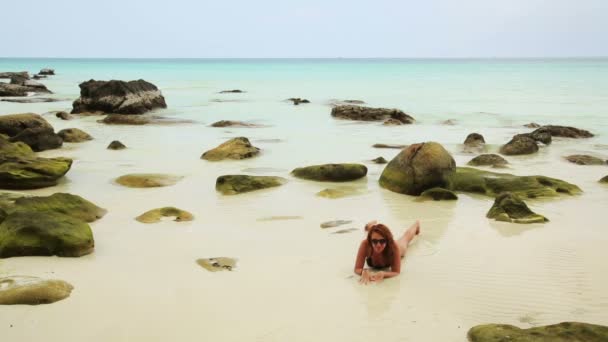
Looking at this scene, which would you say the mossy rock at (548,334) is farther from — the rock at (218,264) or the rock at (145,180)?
the rock at (145,180)

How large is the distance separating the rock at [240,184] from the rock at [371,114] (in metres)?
14.4

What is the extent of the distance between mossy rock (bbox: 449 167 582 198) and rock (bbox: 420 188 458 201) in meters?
0.60

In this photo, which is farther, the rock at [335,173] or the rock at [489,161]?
the rock at [489,161]

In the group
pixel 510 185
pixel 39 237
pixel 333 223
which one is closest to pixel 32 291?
pixel 39 237

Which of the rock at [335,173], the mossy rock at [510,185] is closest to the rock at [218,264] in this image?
the rock at [335,173]

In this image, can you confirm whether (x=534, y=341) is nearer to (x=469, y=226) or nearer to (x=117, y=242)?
(x=469, y=226)

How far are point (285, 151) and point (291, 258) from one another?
9323 mm

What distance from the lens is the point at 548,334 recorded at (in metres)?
4.45

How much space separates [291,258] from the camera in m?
6.93

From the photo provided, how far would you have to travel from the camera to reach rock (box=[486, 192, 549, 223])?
27.6ft

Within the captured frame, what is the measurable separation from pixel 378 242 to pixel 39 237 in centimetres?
408

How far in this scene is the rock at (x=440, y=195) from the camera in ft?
32.6

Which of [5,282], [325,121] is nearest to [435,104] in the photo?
[325,121]

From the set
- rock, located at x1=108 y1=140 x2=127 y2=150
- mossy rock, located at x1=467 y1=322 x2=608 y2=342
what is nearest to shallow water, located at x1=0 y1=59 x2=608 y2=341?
mossy rock, located at x1=467 y1=322 x2=608 y2=342
